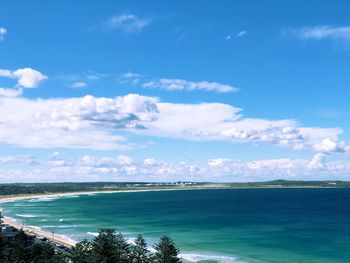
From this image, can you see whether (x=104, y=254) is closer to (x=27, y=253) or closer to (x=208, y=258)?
(x=27, y=253)

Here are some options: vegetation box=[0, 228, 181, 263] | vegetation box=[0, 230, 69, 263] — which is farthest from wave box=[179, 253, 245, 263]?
vegetation box=[0, 230, 69, 263]

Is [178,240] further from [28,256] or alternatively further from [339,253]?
[28,256]

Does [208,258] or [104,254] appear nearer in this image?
[104,254]

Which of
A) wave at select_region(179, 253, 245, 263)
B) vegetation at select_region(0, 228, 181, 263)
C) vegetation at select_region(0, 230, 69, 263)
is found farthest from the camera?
wave at select_region(179, 253, 245, 263)

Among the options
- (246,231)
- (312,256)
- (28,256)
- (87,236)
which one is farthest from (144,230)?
(28,256)

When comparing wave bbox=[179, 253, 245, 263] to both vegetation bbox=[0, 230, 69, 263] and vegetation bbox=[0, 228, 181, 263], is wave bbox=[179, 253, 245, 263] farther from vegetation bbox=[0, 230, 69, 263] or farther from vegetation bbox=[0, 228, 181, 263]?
vegetation bbox=[0, 230, 69, 263]

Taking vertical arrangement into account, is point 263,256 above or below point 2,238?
below

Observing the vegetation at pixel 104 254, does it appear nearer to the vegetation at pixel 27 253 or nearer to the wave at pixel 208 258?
the vegetation at pixel 27 253

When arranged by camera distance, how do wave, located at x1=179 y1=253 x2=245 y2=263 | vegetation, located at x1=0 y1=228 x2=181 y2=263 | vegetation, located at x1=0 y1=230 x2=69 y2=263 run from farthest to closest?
1. wave, located at x1=179 y1=253 x2=245 y2=263
2. vegetation, located at x1=0 y1=230 x2=69 y2=263
3. vegetation, located at x1=0 y1=228 x2=181 y2=263

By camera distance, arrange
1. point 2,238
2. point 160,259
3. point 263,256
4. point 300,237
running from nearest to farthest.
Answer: point 160,259, point 2,238, point 263,256, point 300,237

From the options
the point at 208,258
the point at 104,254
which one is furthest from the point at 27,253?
the point at 208,258

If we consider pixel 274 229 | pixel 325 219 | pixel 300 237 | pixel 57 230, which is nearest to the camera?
pixel 300 237
